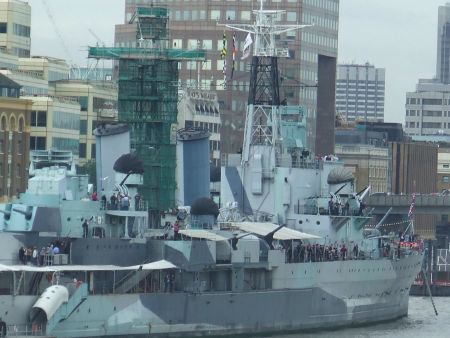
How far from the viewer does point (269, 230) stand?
8819cm

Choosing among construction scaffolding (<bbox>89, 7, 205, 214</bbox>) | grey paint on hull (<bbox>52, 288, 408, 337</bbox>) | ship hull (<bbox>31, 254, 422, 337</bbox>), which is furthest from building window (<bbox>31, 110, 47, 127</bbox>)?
grey paint on hull (<bbox>52, 288, 408, 337</bbox>)

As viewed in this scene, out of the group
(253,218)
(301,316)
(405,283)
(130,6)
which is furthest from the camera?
(130,6)

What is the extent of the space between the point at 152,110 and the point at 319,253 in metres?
12.6

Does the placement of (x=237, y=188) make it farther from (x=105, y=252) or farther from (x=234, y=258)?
(x=105, y=252)

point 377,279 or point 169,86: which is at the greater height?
point 169,86

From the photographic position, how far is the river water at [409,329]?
8925 cm

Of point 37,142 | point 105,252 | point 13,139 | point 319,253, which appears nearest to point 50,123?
point 37,142

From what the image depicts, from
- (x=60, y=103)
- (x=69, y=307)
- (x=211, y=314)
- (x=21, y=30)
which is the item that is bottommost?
(x=211, y=314)

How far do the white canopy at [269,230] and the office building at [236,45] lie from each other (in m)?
67.9

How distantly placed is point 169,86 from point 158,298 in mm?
21212

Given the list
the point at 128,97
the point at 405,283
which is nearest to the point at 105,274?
the point at 128,97

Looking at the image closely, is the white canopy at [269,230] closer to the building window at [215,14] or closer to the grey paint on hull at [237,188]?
the grey paint on hull at [237,188]

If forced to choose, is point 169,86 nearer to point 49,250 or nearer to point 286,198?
point 286,198

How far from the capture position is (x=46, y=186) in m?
79.0
